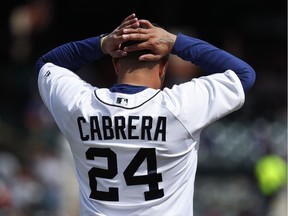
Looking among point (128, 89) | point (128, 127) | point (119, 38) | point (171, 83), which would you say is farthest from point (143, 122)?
point (171, 83)

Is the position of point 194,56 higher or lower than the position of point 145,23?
lower

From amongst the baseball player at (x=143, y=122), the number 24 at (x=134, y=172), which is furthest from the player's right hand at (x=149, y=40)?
the number 24 at (x=134, y=172)

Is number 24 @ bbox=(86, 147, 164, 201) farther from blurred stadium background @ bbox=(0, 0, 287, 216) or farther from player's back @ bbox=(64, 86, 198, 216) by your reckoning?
blurred stadium background @ bbox=(0, 0, 287, 216)

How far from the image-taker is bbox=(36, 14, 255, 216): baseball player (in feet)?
13.6

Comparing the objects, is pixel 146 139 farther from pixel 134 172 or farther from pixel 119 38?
pixel 119 38

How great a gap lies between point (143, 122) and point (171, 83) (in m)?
10.3

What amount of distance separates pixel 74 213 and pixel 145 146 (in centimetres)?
671

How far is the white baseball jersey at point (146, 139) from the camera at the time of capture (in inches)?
163

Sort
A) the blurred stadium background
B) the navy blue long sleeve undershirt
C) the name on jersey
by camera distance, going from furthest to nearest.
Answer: the blurred stadium background → the navy blue long sleeve undershirt → the name on jersey

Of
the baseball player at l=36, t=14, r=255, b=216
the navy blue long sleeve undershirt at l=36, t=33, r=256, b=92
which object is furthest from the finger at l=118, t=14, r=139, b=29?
the navy blue long sleeve undershirt at l=36, t=33, r=256, b=92

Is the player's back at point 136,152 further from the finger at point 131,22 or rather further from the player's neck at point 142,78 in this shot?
the finger at point 131,22

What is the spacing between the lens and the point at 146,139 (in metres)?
4.15

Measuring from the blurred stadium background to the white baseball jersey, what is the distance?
6.72 metres

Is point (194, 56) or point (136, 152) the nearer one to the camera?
point (136, 152)
